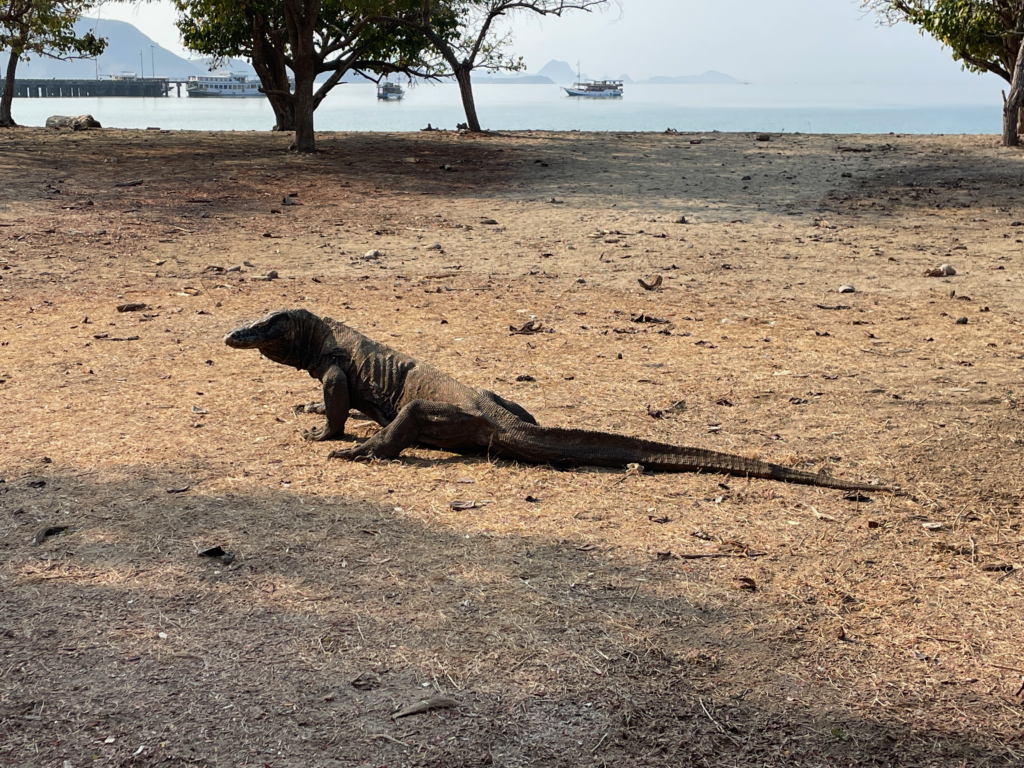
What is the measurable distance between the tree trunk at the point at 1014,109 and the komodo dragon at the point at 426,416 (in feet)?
58.0

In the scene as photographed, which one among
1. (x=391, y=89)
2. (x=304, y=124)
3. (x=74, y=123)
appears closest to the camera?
(x=304, y=124)

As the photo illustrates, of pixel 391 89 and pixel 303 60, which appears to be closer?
pixel 303 60

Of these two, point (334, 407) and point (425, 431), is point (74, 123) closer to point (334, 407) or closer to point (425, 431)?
point (334, 407)

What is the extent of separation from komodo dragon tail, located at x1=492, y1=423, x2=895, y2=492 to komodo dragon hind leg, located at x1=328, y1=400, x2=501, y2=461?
0.14 meters

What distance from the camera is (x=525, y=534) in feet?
12.7

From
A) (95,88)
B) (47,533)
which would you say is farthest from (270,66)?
(95,88)

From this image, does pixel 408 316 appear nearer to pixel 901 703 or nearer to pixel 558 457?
pixel 558 457

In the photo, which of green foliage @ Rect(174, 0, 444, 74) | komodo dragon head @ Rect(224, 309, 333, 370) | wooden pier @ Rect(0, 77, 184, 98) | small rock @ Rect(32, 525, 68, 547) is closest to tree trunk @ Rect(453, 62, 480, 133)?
green foliage @ Rect(174, 0, 444, 74)

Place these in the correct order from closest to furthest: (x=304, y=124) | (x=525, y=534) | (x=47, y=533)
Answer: (x=47, y=533)
(x=525, y=534)
(x=304, y=124)

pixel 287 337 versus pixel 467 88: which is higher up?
pixel 467 88

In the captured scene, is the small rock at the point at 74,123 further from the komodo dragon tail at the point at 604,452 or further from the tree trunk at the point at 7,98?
the komodo dragon tail at the point at 604,452

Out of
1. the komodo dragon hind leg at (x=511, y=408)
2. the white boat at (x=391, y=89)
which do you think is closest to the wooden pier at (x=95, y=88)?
the white boat at (x=391, y=89)

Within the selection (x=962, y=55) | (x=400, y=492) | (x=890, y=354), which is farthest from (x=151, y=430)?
(x=962, y=55)

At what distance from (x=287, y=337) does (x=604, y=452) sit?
1.93 meters
